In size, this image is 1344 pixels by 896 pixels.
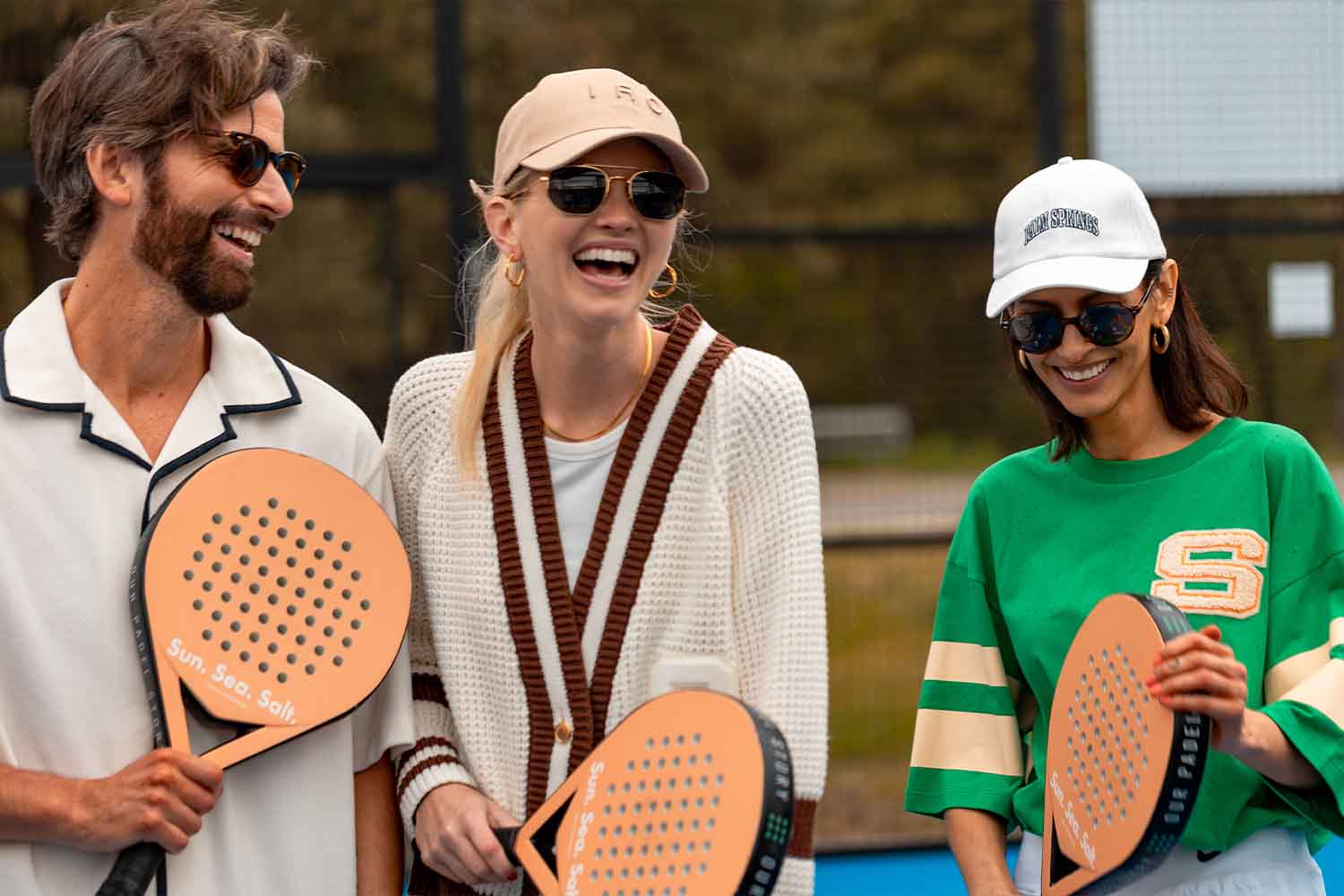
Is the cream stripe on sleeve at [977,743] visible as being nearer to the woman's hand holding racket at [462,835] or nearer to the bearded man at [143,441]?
the woman's hand holding racket at [462,835]

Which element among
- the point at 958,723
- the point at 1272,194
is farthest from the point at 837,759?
the point at 958,723

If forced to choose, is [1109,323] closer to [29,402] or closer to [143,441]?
[143,441]

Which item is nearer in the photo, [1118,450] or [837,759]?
[1118,450]

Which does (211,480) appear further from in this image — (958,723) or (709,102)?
(709,102)

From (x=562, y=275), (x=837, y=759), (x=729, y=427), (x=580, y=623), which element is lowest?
(x=837, y=759)

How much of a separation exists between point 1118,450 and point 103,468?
1554 millimetres

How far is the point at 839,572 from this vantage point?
5832 millimetres

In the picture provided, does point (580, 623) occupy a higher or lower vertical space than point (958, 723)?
higher

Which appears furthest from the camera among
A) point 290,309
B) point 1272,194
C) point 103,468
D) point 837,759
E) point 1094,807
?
point 837,759

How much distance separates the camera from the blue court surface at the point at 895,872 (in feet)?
16.8

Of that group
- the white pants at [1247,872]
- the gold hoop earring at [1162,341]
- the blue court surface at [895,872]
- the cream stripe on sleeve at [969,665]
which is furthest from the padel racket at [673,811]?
the blue court surface at [895,872]

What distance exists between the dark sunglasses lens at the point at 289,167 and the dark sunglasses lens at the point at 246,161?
0.23 feet

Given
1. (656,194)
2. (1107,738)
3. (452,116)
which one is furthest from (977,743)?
(452,116)

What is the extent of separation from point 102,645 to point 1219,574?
1.64 meters
